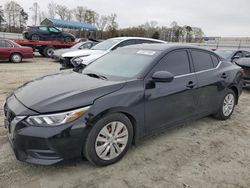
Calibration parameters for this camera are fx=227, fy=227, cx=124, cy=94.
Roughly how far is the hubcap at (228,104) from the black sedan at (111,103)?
28cm

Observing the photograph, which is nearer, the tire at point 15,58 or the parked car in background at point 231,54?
the parked car in background at point 231,54

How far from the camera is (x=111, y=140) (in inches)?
110

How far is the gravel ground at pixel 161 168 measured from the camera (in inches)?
99.5

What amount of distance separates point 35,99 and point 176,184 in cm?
188

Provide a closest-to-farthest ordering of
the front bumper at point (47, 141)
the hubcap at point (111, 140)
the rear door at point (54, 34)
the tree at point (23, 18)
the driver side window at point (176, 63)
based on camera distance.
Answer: the front bumper at point (47, 141) → the hubcap at point (111, 140) → the driver side window at point (176, 63) → the rear door at point (54, 34) → the tree at point (23, 18)

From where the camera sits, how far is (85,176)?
261 cm

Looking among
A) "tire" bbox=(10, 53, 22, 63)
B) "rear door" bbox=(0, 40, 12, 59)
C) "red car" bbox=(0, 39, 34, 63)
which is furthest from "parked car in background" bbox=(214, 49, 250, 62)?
"rear door" bbox=(0, 40, 12, 59)

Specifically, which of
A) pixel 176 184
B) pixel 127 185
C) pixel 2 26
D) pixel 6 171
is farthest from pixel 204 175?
pixel 2 26

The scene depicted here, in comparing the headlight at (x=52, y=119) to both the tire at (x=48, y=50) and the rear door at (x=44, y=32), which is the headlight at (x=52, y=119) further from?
the rear door at (x=44, y=32)

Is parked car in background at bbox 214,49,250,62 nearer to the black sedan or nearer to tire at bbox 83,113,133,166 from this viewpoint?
the black sedan

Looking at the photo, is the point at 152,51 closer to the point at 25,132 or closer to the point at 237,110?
the point at 25,132

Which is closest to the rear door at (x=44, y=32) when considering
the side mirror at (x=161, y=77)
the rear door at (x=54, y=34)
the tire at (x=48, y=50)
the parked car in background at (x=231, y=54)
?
the rear door at (x=54, y=34)

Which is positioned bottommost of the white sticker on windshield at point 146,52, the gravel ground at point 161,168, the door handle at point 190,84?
the gravel ground at point 161,168

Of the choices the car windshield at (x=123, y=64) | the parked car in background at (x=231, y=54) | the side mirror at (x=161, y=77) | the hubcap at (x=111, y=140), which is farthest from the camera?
the parked car in background at (x=231, y=54)
